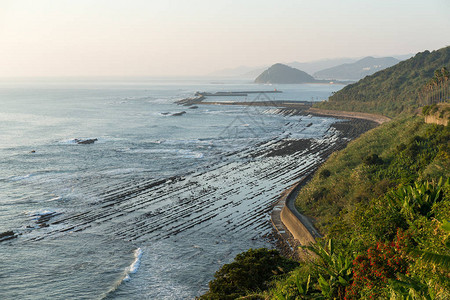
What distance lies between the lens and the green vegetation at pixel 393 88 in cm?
12766

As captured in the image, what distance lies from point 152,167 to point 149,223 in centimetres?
2516

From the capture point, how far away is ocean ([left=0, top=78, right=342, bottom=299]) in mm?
31844

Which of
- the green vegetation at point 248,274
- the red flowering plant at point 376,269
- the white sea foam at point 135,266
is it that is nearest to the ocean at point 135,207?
the white sea foam at point 135,266

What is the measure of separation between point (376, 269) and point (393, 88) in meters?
138

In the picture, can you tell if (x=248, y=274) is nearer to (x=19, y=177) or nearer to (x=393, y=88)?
(x=19, y=177)

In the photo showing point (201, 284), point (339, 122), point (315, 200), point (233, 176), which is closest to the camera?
point (201, 284)

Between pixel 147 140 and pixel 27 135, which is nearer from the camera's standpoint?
pixel 147 140

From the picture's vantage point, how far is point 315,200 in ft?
143

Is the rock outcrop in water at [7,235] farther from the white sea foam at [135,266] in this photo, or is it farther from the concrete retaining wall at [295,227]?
the concrete retaining wall at [295,227]

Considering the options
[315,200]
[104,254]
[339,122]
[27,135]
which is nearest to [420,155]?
[315,200]

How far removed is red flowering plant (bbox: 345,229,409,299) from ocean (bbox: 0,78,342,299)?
→ 15054mm

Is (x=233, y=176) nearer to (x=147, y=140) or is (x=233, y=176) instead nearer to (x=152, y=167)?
(x=152, y=167)

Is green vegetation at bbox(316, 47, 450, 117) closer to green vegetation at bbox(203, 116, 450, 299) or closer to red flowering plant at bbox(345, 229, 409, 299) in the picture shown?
green vegetation at bbox(203, 116, 450, 299)

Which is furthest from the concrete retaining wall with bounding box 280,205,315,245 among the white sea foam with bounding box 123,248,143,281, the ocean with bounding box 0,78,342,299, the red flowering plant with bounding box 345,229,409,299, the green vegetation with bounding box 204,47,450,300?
the red flowering plant with bounding box 345,229,409,299
